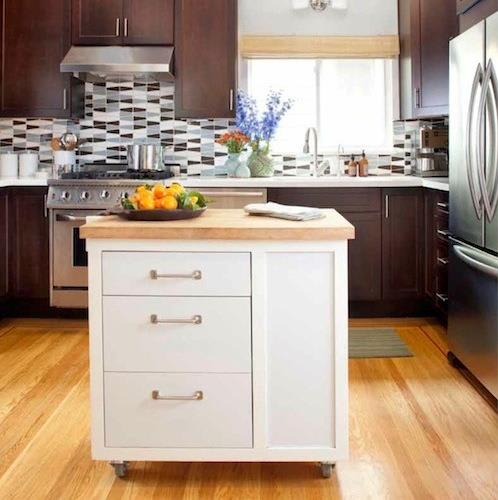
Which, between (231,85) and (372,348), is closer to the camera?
(372,348)

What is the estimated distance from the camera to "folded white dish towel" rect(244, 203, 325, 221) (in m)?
2.42

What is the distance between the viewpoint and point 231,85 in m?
4.98

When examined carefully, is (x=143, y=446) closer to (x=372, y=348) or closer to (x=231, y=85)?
(x=372, y=348)

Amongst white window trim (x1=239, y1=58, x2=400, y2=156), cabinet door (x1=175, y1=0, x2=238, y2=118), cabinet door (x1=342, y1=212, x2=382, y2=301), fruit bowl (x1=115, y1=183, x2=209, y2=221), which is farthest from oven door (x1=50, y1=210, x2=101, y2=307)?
fruit bowl (x1=115, y1=183, x2=209, y2=221)

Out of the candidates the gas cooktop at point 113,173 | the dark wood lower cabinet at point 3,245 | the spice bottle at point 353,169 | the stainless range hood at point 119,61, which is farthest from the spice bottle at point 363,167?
the dark wood lower cabinet at point 3,245

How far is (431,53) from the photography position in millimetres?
4668

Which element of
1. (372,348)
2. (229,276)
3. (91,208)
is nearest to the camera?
(229,276)

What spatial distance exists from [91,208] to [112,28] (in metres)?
1.28

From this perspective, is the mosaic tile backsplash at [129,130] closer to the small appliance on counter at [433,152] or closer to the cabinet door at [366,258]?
the small appliance on counter at [433,152]

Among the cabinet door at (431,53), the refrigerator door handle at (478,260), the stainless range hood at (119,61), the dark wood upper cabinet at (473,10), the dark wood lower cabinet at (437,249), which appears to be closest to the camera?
the refrigerator door handle at (478,260)

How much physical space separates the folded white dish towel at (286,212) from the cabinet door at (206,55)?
2513mm

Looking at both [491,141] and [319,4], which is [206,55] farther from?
[491,141]

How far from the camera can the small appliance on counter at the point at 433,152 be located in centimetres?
499

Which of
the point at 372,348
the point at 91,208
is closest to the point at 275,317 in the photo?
the point at 372,348
